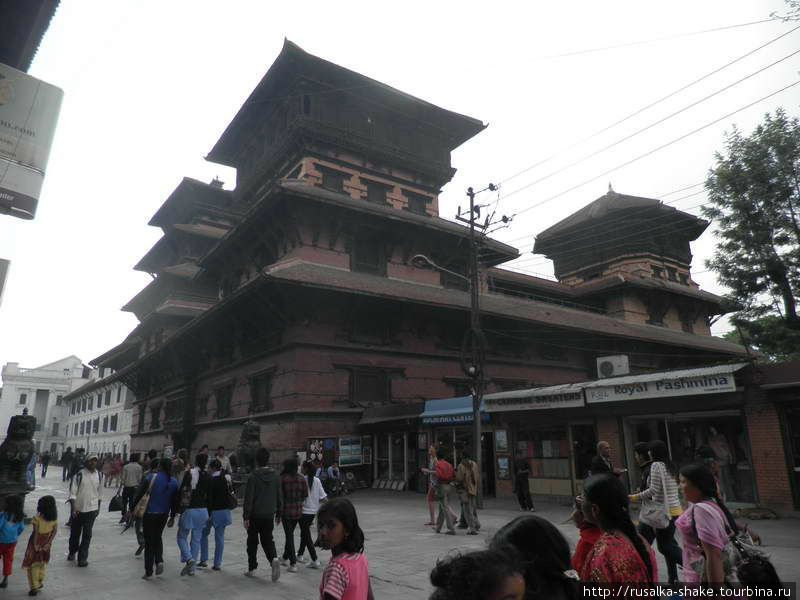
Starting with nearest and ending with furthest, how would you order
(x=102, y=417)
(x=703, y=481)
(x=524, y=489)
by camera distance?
(x=703, y=481), (x=524, y=489), (x=102, y=417)

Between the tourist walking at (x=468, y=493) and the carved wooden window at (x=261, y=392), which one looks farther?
the carved wooden window at (x=261, y=392)

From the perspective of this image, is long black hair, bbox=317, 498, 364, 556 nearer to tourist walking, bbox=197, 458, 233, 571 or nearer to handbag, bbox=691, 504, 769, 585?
handbag, bbox=691, 504, 769, 585

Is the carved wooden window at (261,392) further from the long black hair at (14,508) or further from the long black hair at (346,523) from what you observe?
the long black hair at (346,523)

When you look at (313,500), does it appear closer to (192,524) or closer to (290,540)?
(290,540)

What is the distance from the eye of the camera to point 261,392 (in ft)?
72.2

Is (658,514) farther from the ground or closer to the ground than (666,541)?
farther from the ground

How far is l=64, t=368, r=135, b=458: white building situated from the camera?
44.1 metres

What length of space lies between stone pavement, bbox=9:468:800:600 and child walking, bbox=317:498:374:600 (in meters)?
1.43

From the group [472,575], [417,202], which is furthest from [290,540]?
[417,202]

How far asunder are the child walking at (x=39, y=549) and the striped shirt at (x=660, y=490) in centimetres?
786

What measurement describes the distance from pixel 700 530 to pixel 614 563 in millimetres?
1386

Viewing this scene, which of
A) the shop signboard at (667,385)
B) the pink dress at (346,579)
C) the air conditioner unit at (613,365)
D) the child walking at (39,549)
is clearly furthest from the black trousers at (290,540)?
the air conditioner unit at (613,365)

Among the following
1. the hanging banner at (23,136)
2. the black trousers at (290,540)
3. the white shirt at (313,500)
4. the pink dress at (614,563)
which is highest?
the hanging banner at (23,136)

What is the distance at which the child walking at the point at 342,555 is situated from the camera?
3266 mm
